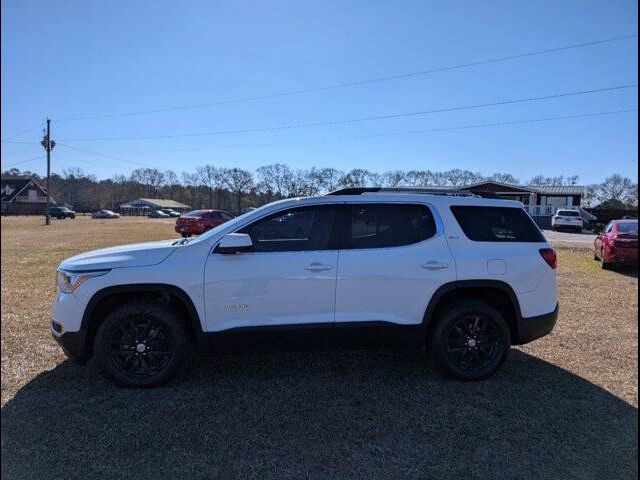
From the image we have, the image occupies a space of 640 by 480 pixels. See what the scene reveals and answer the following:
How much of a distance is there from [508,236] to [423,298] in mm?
1113

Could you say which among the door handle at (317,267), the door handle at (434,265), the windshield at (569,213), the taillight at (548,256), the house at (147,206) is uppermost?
the house at (147,206)

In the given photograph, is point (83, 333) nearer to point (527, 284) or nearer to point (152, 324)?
point (152, 324)

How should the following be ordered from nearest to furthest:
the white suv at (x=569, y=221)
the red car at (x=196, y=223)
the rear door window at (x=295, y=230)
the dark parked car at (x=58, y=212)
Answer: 1. the rear door window at (x=295, y=230)
2. the red car at (x=196, y=223)
3. the white suv at (x=569, y=221)
4. the dark parked car at (x=58, y=212)

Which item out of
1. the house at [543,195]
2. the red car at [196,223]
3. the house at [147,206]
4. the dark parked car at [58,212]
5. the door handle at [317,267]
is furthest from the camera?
the house at [147,206]

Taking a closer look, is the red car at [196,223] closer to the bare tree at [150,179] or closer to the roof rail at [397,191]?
the roof rail at [397,191]

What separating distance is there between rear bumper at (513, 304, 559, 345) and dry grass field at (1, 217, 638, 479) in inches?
15.5

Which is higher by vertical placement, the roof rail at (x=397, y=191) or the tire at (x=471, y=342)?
the roof rail at (x=397, y=191)

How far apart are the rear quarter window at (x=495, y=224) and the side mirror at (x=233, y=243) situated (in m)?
2.02

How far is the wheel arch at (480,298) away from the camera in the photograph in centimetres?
408

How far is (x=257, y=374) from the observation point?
424cm

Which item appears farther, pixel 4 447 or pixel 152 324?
pixel 152 324

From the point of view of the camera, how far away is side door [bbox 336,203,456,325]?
13.0 feet

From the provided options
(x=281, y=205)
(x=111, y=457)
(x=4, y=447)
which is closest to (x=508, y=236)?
(x=281, y=205)

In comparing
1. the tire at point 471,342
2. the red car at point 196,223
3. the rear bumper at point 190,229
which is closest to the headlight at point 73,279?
the tire at point 471,342
